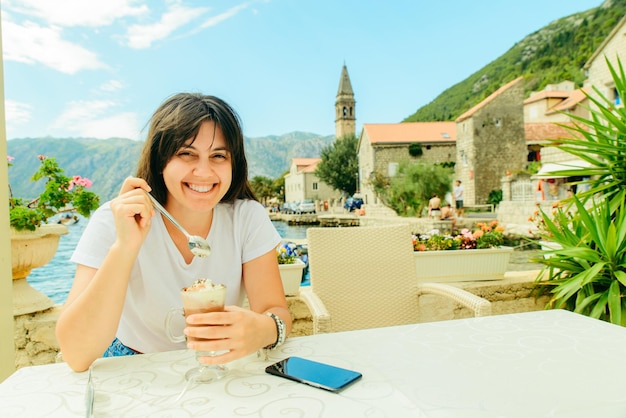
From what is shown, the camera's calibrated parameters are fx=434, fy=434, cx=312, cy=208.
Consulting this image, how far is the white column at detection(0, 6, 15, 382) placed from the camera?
1730 millimetres

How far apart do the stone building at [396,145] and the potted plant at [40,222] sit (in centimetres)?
2543

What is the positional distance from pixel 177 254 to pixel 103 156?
40591 millimetres

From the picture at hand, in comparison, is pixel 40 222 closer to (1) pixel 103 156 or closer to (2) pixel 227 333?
(2) pixel 227 333

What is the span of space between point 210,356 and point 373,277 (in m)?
1.08

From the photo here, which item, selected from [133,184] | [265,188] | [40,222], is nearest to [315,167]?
[265,188]

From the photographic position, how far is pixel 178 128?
1.05 m

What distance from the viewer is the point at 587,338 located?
0.92 metres

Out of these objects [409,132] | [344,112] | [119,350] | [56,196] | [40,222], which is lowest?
[119,350]

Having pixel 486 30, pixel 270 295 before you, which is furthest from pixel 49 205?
pixel 486 30

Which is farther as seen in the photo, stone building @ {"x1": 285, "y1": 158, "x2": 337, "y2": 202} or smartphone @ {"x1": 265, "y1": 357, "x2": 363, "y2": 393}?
stone building @ {"x1": 285, "y1": 158, "x2": 337, "y2": 202}

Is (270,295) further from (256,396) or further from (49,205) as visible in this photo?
(49,205)

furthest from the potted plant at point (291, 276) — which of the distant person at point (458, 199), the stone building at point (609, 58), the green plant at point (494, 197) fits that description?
the green plant at point (494, 197)

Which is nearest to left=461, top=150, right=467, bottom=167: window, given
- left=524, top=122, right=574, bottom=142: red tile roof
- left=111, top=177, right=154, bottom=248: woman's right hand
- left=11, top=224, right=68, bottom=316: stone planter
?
left=524, top=122, right=574, bottom=142: red tile roof

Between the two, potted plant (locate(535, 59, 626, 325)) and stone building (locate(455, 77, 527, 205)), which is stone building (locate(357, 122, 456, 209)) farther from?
potted plant (locate(535, 59, 626, 325))
